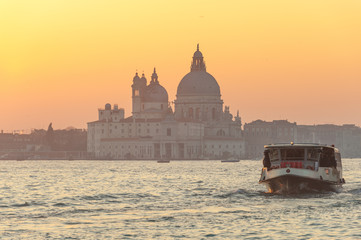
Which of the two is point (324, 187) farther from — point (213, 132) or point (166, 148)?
point (213, 132)

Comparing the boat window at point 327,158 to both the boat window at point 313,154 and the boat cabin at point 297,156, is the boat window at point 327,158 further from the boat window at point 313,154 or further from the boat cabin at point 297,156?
the boat window at point 313,154

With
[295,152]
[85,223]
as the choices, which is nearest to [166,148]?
[295,152]

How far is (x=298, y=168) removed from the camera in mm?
39562

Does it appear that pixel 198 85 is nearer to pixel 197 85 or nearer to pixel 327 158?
pixel 197 85

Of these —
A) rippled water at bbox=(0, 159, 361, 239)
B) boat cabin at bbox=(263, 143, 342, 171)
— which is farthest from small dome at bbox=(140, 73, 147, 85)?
boat cabin at bbox=(263, 143, 342, 171)

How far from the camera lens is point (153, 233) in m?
26.7

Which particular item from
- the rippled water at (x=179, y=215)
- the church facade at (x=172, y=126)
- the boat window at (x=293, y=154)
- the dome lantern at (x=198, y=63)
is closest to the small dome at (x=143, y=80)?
the church facade at (x=172, y=126)

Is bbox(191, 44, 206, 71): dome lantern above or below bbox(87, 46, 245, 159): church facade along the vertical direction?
above

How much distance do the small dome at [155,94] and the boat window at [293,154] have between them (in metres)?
151

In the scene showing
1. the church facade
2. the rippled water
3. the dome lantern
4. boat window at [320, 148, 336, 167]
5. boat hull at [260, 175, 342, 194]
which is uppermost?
the dome lantern

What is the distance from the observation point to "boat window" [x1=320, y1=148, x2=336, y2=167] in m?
41.0

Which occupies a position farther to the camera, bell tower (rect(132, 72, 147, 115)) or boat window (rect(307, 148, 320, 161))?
bell tower (rect(132, 72, 147, 115))

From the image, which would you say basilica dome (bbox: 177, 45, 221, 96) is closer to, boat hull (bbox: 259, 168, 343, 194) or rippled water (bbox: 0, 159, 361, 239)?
rippled water (bbox: 0, 159, 361, 239)

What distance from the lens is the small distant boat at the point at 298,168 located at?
39.3 meters
